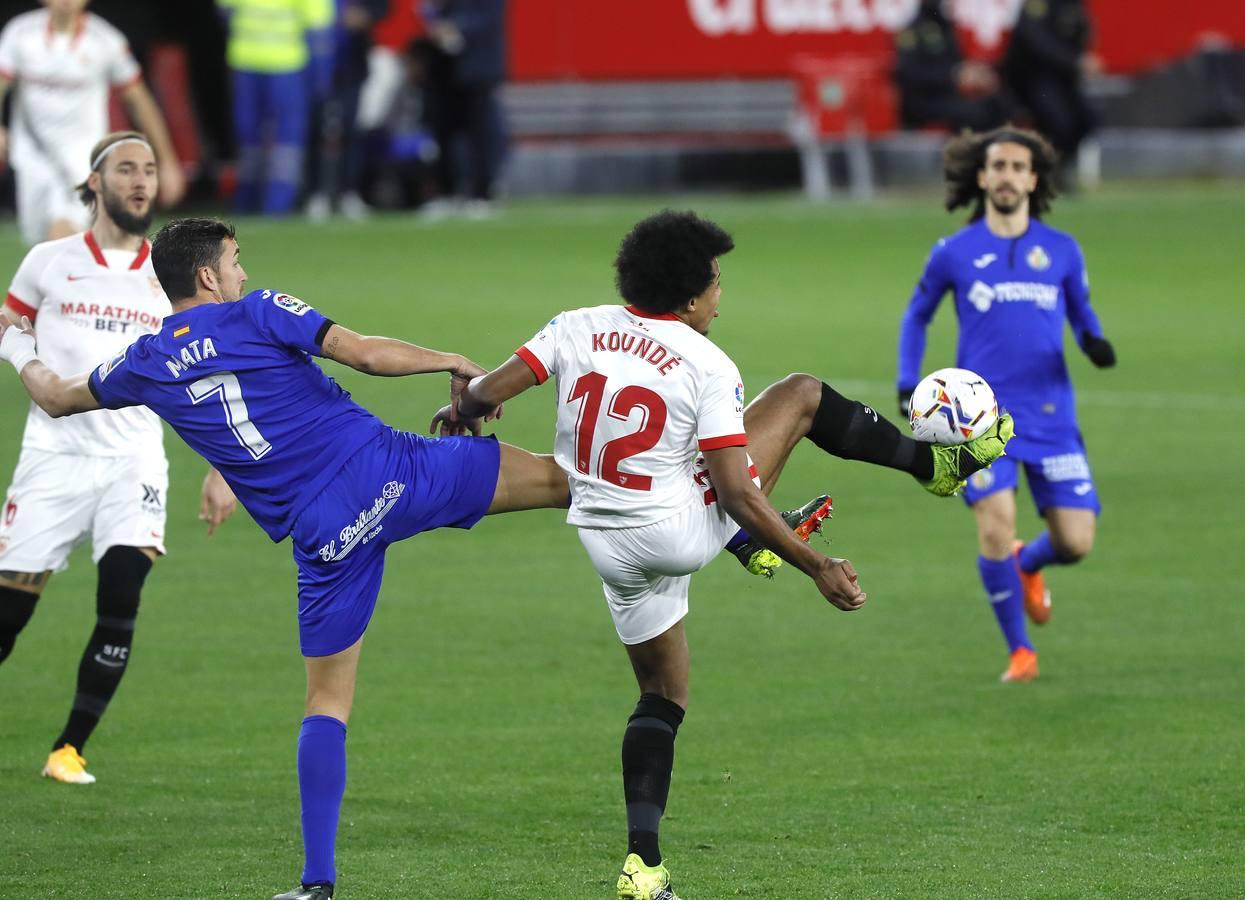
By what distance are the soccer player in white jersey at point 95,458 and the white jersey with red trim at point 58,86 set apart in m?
7.70

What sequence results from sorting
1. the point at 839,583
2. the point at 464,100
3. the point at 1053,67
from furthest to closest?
the point at 1053,67 < the point at 464,100 < the point at 839,583

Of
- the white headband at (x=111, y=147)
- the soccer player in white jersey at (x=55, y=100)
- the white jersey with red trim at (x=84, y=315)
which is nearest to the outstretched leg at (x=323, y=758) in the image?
the white jersey with red trim at (x=84, y=315)

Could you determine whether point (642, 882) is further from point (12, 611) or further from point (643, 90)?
point (643, 90)

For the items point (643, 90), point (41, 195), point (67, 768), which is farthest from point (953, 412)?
point (643, 90)

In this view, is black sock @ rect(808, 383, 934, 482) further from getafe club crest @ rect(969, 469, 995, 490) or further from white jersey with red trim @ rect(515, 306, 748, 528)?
getafe club crest @ rect(969, 469, 995, 490)

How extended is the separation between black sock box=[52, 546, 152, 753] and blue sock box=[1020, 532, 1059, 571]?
13.4 feet

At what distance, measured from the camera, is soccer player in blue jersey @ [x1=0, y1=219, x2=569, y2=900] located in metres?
6.26

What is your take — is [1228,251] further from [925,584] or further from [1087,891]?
[1087,891]

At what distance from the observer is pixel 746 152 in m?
29.2

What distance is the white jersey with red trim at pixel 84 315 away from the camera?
811 cm

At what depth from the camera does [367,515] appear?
6.36 metres

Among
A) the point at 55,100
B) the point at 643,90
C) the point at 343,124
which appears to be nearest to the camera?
the point at 55,100

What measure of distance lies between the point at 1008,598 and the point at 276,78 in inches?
682

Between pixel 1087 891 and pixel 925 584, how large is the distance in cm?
471
